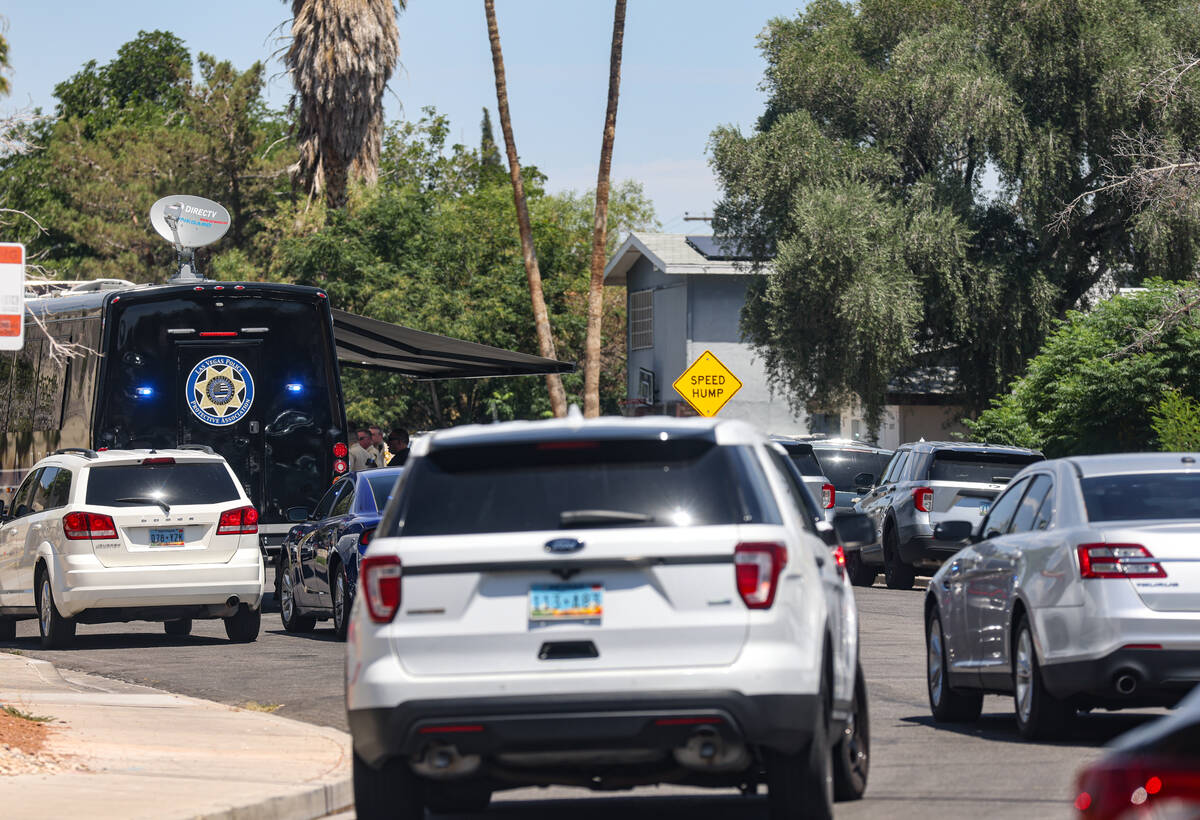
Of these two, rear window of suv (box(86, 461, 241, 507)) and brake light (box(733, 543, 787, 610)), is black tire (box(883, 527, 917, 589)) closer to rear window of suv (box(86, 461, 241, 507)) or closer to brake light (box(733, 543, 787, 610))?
rear window of suv (box(86, 461, 241, 507))

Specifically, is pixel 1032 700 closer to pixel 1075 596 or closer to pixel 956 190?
pixel 1075 596

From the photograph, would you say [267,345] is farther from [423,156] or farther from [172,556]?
[423,156]

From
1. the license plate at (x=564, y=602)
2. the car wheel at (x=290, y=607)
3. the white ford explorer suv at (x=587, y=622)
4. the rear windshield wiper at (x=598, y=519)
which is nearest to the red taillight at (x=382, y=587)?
the white ford explorer suv at (x=587, y=622)

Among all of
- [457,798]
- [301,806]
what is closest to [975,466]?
[301,806]

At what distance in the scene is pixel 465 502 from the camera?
7270mm

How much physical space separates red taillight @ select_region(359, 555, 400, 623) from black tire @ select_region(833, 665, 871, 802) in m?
2.54

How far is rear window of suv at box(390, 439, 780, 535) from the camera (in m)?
7.20

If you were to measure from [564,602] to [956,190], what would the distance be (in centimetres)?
3665

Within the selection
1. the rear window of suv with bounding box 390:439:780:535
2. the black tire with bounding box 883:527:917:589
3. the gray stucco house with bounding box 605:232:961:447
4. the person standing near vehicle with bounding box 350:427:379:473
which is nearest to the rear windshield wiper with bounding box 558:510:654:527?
the rear window of suv with bounding box 390:439:780:535

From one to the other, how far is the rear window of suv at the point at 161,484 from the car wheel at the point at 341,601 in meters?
1.24

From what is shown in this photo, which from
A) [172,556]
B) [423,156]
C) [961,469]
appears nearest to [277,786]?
[172,556]

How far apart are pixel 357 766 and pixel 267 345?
581 inches

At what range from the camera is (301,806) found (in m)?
8.91

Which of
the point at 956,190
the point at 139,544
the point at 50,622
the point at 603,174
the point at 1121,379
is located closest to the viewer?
the point at 139,544
